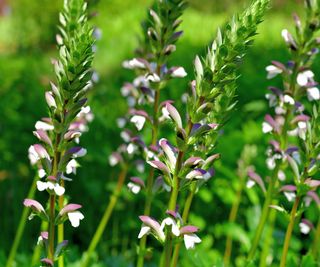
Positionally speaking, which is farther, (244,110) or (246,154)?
(244,110)

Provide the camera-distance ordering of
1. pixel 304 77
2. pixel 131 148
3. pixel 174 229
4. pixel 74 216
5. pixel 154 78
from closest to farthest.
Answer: pixel 174 229 → pixel 74 216 → pixel 154 78 → pixel 304 77 → pixel 131 148

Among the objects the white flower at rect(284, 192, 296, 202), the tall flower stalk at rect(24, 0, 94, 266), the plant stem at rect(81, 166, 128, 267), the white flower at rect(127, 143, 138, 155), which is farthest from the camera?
the plant stem at rect(81, 166, 128, 267)

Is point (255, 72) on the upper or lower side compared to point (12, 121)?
upper

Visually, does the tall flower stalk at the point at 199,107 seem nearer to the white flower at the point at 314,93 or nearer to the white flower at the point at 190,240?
the white flower at the point at 190,240

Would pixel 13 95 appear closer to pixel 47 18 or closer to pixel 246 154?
pixel 246 154

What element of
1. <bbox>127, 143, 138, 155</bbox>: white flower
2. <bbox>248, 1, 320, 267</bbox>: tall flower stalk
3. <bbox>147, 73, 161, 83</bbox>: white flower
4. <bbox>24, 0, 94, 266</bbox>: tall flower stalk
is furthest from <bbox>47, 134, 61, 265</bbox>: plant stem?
<bbox>248, 1, 320, 267</bbox>: tall flower stalk

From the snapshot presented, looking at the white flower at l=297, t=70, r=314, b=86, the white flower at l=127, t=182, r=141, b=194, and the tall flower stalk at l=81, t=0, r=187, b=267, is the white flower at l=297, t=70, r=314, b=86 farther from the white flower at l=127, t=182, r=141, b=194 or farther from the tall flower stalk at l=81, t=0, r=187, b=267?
the white flower at l=127, t=182, r=141, b=194

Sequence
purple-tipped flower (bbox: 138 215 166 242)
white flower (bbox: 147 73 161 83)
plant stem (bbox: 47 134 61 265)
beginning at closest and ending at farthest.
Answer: plant stem (bbox: 47 134 61 265) < purple-tipped flower (bbox: 138 215 166 242) < white flower (bbox: 147 73 161 83)

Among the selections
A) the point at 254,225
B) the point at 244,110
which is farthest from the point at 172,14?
the point at 244,110

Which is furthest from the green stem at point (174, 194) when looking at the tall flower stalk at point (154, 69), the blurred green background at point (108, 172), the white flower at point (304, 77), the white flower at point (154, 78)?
the blurred green background at point (108, 172)

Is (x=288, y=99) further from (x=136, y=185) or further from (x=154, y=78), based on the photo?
(x=136, y=185)

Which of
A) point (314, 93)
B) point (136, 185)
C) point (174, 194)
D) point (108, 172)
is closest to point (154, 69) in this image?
point (136, 185)
